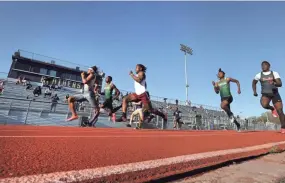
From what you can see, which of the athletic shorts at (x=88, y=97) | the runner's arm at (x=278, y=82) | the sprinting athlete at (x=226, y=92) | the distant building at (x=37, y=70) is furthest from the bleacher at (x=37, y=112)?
the distant building at (x=37, y=70)

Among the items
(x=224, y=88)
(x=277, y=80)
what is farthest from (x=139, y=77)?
(x=277, y=80)

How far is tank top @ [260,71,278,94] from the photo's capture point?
22.8 feet

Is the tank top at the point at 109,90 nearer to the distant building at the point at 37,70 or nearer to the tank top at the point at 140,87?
the tank top at the point at 140,87

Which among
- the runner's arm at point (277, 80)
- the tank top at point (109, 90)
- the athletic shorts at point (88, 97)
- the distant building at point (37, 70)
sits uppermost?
the distant building at point (37, 70)

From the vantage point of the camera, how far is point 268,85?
Result: 7.01m

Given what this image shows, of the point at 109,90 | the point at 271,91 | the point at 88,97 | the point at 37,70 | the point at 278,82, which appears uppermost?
the point at 37,70

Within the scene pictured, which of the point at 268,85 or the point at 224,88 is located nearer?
the point at 268,85

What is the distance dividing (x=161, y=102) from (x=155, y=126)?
549 inches

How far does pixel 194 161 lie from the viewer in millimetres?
1917

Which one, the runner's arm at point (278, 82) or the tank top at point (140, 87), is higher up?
the runner's arm at point (278, 82)

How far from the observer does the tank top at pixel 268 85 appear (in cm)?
695

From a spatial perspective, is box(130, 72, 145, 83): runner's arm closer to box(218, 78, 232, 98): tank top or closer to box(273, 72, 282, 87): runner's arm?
box(218, 78, 232, 98): tank top

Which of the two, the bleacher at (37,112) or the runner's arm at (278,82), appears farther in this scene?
the bleacher at (37,112)

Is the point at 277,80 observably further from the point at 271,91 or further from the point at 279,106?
the point at 279,106
